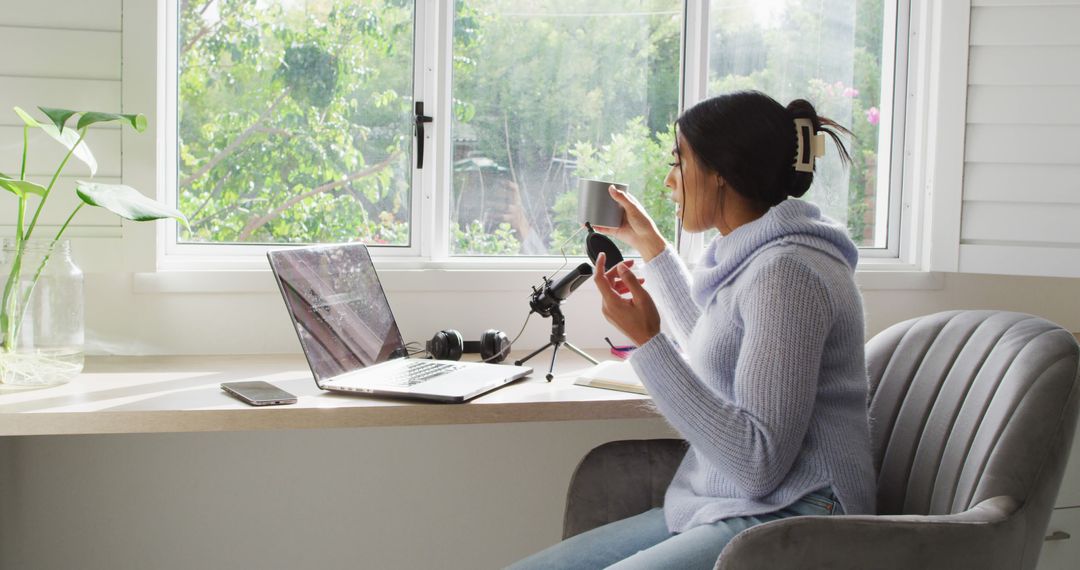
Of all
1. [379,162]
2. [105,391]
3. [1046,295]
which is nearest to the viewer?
[105,391]

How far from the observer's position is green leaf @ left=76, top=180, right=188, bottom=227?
5.37ft

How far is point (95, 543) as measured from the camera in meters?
2.23

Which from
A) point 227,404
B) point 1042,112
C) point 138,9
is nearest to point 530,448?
point 227,404

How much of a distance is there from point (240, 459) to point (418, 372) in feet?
2.29

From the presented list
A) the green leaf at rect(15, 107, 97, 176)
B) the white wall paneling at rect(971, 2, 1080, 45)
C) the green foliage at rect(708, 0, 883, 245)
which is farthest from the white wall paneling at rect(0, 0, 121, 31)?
the white wall paneling at rect(971, 2, 1080, 45)

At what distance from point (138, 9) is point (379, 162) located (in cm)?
65

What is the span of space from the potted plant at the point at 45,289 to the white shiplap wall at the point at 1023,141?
196cm

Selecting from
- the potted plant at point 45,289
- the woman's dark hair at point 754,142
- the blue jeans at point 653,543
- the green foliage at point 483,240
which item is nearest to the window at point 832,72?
the green foliage at point 483,240

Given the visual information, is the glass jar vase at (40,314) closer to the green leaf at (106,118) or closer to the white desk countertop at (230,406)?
the white desk countertop at (230,406)

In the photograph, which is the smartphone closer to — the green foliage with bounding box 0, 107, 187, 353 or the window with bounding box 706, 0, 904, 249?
the green foliage with bounding box 0, 107, 187, 353

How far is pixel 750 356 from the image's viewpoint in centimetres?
128

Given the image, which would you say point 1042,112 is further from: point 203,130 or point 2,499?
point 2,499

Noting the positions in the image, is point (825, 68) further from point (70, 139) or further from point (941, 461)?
point (70, 139)

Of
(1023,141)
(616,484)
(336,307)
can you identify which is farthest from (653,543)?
(1023,141)
